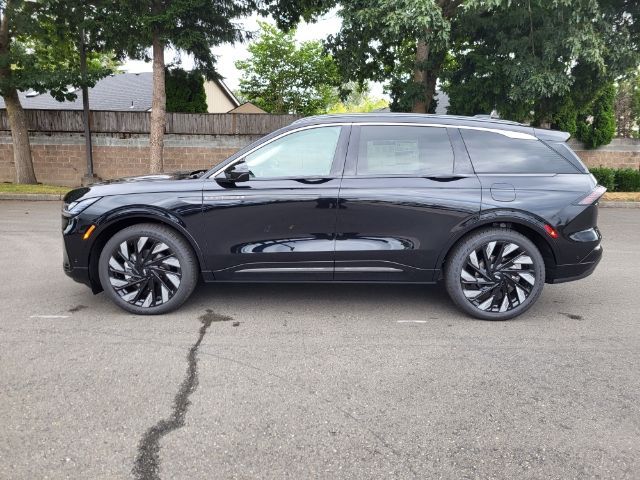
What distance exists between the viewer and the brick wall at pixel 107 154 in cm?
1608

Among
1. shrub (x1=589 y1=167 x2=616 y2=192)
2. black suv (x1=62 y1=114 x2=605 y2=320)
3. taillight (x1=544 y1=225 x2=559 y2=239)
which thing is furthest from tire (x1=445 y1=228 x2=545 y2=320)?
shrub (x1=589 y1=167 x2=616 y2=192)

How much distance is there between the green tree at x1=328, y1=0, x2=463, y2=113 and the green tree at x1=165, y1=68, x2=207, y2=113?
227 inches

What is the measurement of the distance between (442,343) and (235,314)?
1782mm

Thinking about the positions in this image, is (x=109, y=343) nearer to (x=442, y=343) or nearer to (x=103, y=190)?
(x=103, y=190)

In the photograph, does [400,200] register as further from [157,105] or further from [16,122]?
[16,122]

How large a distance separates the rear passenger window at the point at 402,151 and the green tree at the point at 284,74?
31370 millimetres

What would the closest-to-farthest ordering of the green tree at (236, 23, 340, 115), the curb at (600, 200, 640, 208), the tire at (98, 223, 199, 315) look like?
1. the tire at (98, 223, 199, 315)
2. the curb at (600, 200, 640, 208)
3. the green tree at (236, 23, 340, 115)

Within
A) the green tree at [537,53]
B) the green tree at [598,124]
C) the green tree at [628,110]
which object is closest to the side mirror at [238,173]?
the green tree at [537,53]

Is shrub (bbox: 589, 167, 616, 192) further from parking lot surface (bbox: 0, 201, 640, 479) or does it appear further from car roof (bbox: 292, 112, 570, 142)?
car roof (bbox: 292, 112, 570, 142)

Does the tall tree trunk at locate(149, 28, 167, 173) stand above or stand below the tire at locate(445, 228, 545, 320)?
above

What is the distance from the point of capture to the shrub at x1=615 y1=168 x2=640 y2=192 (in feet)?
48.8

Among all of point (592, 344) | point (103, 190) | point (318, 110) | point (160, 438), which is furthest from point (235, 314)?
point (318, 110)

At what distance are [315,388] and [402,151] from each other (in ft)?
7.12

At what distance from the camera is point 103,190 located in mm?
4090
